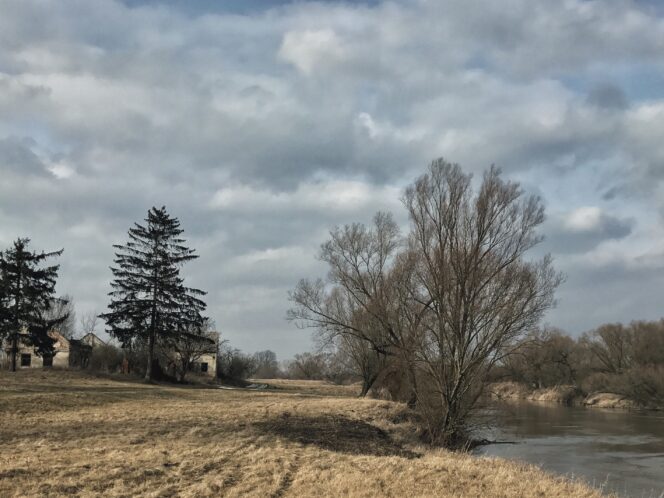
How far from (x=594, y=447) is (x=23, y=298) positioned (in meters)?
31.8

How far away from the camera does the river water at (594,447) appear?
18609 mm

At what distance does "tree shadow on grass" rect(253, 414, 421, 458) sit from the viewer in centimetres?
1405

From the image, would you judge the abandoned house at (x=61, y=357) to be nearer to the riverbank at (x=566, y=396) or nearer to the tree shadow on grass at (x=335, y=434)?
the tree shadow on grass at (x=335, y=434)

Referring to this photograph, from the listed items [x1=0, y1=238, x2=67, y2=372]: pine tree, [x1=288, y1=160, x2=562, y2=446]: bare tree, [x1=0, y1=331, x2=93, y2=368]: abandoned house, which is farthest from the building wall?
[x1=288, y1=160, x2=562, y2=446]: bare tree

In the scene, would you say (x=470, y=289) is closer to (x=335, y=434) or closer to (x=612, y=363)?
(x=335, y=434)

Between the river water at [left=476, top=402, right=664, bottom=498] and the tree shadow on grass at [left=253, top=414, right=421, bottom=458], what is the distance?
443cm

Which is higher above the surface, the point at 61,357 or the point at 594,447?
the point at 61,357

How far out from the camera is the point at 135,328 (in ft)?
125

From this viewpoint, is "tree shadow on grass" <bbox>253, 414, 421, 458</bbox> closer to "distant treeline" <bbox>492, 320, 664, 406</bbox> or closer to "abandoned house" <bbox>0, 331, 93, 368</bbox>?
"distant treeline" <bbox>492, 320, 664, 406</bbox>

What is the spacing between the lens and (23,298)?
117 feet

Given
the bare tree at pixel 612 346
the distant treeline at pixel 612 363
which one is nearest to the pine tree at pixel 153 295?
the distant treeline at pixel 612 363

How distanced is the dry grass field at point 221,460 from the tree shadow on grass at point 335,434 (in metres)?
0.04

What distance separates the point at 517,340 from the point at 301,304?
11165mm

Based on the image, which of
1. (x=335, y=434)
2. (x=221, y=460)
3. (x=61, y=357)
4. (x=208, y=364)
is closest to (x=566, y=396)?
(x=208, y=364)
